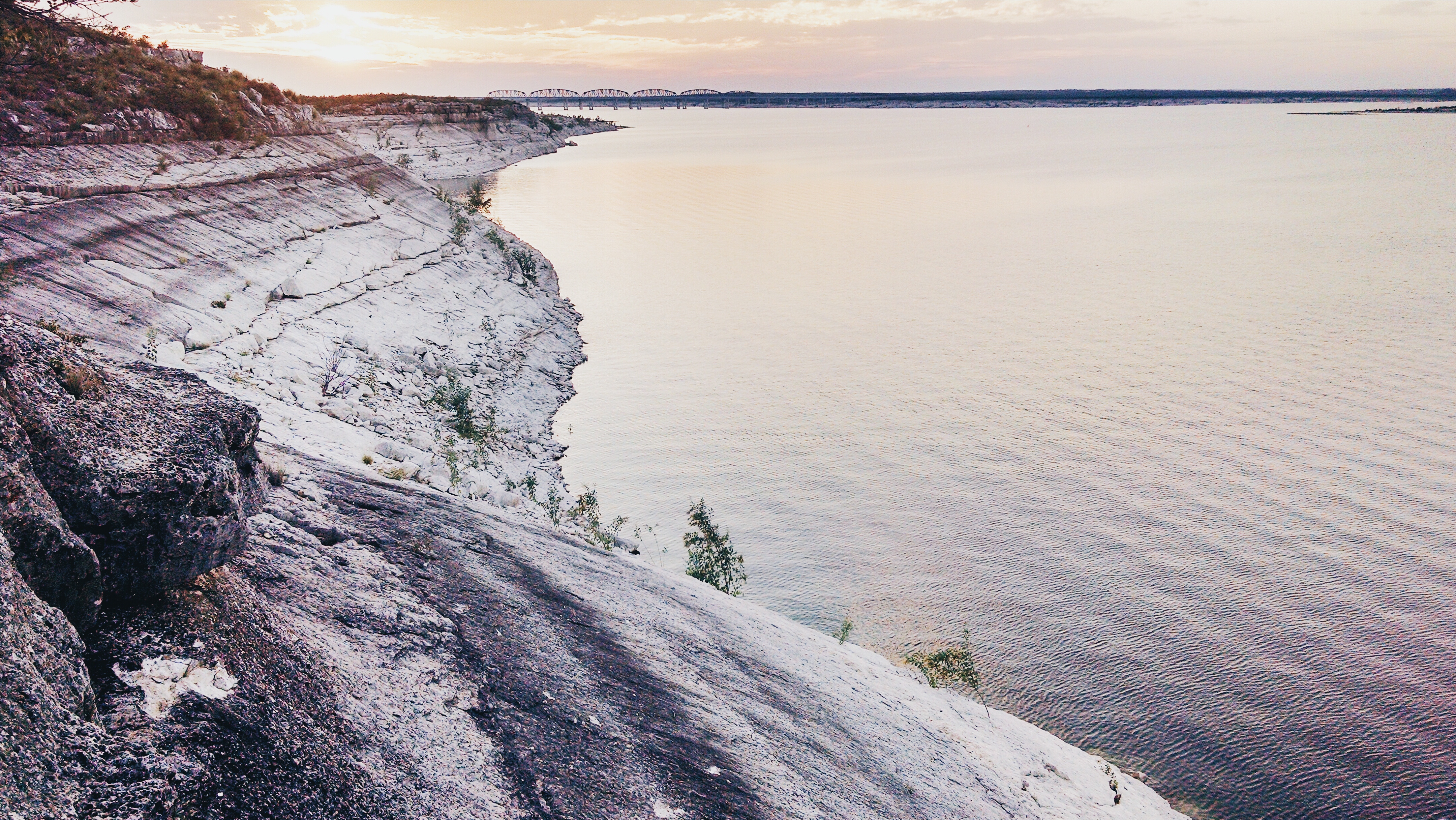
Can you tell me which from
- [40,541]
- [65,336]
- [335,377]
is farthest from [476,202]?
[40,541]

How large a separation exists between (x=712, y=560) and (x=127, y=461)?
1375 centimetres

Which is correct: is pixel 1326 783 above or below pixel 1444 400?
below

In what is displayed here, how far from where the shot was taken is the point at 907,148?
172 m

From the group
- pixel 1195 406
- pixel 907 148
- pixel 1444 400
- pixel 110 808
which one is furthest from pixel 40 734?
pixel 907 148

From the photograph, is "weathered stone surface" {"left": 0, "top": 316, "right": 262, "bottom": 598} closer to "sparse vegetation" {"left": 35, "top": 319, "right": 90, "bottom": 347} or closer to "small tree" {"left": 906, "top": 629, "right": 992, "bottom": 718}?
"sparse vegetation" {"left": 35, "top": 319, "right": 90, "bottom": 347}

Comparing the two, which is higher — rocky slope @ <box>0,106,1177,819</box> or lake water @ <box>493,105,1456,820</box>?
rocky slope @ <box>0,106,1177,819</box>

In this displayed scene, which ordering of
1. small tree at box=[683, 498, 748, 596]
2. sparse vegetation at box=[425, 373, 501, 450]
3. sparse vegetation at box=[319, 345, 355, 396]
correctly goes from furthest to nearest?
sparse vegetation at box=[425, 373, 501, 450], sparse vegetation at box=[319, 345, 355, 396], small tree at box=[683, 498, 748, 596]

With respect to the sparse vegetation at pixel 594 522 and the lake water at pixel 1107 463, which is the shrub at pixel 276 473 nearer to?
Result: the sparse vegetation at pixel 594 522

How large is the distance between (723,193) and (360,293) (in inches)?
2725

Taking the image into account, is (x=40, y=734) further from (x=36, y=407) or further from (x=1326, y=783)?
(x=1326, y=783)

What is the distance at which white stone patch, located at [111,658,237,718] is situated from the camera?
6473mm

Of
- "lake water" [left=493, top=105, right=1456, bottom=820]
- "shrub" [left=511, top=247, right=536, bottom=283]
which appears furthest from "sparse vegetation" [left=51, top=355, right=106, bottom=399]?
"shrub" [left=511, top=247, right=536, bottom=283]

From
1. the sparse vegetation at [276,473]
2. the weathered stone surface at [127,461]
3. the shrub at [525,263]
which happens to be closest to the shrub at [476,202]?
the shrub at [525,263]

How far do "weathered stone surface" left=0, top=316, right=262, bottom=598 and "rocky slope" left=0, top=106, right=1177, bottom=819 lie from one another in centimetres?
3
